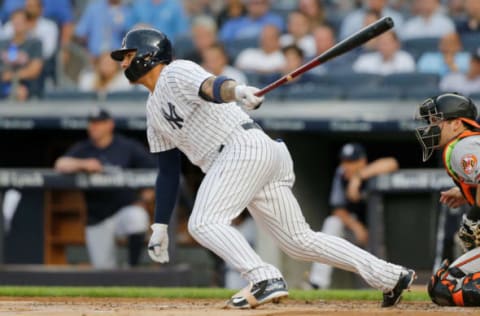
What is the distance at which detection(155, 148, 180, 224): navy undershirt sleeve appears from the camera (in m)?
5.56

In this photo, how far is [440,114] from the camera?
548 centimetres

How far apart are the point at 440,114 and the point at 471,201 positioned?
1.51 feet

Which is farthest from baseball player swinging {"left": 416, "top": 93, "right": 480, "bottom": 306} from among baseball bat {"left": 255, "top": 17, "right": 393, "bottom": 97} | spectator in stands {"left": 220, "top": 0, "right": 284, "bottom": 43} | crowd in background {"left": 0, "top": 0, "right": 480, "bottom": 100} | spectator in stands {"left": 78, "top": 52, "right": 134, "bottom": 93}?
spectator in stands {"left": 220, "top": 0, "right": 284, "bottom": 43}

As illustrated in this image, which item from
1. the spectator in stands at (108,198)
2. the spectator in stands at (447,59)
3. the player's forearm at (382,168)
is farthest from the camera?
the spectator in stands at (447,59)

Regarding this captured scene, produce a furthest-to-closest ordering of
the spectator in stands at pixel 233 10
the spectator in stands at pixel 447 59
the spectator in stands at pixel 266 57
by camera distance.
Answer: the spectator in stands at pixel 233 10 < the spectator in stands at pixel 266 57 < the spectator in stands at pixel 447 59

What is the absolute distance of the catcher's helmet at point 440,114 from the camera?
548cm

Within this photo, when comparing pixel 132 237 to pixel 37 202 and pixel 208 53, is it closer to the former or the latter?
pixel 37 202

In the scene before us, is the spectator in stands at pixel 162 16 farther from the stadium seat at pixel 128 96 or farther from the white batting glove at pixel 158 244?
the white batting glove at pixel 158 244

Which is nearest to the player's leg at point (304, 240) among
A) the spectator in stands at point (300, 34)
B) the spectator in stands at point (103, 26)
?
the spectator in stands at point (300, 34)

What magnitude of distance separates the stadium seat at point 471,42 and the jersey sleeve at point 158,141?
218 inches

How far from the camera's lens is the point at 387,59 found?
34.6ft

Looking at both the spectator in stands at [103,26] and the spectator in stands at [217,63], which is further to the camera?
the spectator in stands at [103,26]

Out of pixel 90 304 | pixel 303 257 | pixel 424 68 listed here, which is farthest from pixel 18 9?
pixel 303 257

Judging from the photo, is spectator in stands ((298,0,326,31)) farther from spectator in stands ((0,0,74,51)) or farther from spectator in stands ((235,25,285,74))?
spectator in stands ((0,0,74,51))
